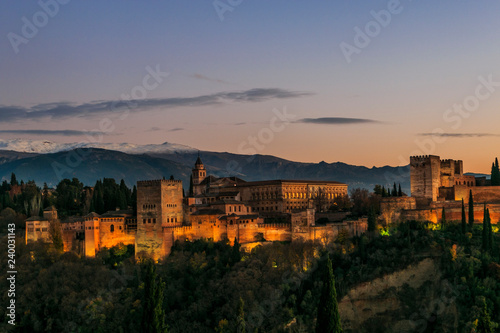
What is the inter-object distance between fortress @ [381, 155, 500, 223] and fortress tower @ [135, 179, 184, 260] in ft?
66.6

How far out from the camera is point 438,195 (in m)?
68.1

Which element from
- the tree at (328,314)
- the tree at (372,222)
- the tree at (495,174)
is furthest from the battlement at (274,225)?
the tree at (495,174)

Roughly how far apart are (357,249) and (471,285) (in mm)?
10996

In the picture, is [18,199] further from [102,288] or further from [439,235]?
[439,235]

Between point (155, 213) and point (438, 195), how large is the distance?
2904cm

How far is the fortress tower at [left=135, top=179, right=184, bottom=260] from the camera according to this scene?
60344 mm

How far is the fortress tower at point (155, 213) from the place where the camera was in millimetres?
60344

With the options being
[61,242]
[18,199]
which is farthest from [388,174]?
[61,242]

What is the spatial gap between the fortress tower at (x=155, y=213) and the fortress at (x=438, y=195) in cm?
2030

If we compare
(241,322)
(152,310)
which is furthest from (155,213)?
(152,310)

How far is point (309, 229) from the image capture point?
61.4 metres

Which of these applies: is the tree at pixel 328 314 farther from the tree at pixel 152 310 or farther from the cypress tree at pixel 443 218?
the cypress tree at pixel 443 218

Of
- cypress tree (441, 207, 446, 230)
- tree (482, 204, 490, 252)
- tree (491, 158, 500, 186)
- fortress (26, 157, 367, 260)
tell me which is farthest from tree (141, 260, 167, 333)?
tree (491, 158, 500, 186)

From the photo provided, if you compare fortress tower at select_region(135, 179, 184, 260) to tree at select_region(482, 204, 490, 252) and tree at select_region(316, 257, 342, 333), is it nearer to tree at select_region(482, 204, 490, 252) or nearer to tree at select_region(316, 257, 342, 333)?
tree at select_region(316, 257, 342, 333)
